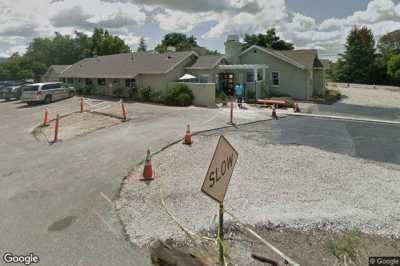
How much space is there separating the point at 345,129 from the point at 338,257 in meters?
10.6

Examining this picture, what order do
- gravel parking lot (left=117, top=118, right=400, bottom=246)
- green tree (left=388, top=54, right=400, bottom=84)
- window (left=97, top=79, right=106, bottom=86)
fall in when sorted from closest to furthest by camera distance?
1. gravel parking lot (left=117, top=118, right=400, bottom=246)
2. window (left=97, top=79, right=106, bottom=86)
3. green tree (left=388, top=54, right=400, bottom=84)

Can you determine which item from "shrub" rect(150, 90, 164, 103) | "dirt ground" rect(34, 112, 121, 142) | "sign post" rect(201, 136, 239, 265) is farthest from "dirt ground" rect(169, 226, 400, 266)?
"shrub" rect(150, 90, 164, 103)

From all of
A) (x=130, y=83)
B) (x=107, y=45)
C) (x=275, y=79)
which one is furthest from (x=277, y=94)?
(x=107, y=45)

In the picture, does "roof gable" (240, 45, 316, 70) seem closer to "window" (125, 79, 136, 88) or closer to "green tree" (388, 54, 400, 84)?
"window" (125, 79, 136, 88)

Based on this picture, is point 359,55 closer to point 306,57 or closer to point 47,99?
point 306,57

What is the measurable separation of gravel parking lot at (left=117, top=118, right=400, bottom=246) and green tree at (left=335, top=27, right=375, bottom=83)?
47495mm

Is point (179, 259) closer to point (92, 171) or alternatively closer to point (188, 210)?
point (188, 210)

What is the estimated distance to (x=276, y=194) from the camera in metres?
6.53

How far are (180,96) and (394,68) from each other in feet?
133

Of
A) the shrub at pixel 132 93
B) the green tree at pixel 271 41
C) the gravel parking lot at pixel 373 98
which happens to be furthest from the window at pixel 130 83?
the green tree at pixel 271 41

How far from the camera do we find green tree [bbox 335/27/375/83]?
48156 mm

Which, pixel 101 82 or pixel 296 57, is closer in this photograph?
pixel 296 57

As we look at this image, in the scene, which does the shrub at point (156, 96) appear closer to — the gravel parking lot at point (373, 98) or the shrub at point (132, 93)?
the shrub at point (132, 93)

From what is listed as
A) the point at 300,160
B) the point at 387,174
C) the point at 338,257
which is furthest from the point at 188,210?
the point at 387,174
